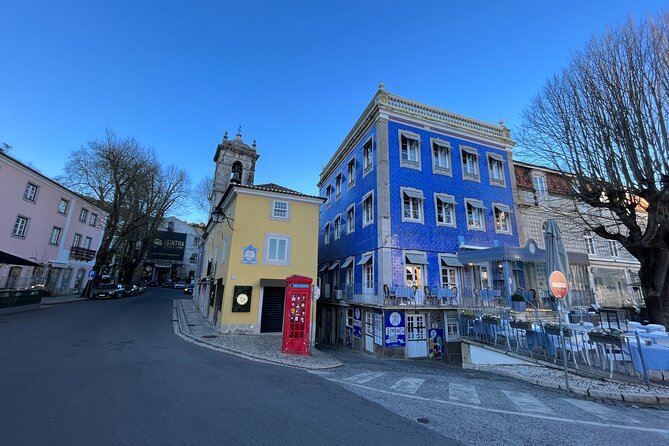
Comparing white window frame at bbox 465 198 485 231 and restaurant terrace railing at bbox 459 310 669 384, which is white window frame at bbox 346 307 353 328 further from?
white window frame at bbox 465 198 485 231

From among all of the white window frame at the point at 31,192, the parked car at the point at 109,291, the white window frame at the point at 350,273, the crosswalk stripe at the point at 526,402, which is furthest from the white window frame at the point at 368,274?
the white window frame at the point at 31,192

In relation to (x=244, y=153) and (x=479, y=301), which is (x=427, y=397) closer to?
(x=479, y=301)

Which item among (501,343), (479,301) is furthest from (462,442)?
(479,301)

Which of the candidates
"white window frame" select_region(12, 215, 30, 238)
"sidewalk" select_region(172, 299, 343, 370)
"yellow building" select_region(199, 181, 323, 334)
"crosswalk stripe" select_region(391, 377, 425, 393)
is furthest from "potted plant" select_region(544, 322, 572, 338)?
"white window frame" select_region(12, 215, 30, 238)

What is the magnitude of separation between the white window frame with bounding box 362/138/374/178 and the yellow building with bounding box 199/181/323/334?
4.21m

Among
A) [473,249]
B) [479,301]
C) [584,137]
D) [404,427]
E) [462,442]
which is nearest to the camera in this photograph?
[462,442]

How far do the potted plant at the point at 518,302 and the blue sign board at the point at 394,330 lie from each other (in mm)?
5690

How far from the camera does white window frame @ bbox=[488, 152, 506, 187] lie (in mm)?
19297

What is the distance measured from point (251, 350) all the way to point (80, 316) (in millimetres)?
12172

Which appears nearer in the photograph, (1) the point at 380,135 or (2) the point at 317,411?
(2) the point at 317,411

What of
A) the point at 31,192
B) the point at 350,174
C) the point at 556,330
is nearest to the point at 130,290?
the point at 31,192

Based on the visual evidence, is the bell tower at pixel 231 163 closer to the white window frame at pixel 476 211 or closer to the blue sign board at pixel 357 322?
the blue sign board at pixel 357 322

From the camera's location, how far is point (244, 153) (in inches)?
1319

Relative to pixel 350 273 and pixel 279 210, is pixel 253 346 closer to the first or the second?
pixel 279 210
